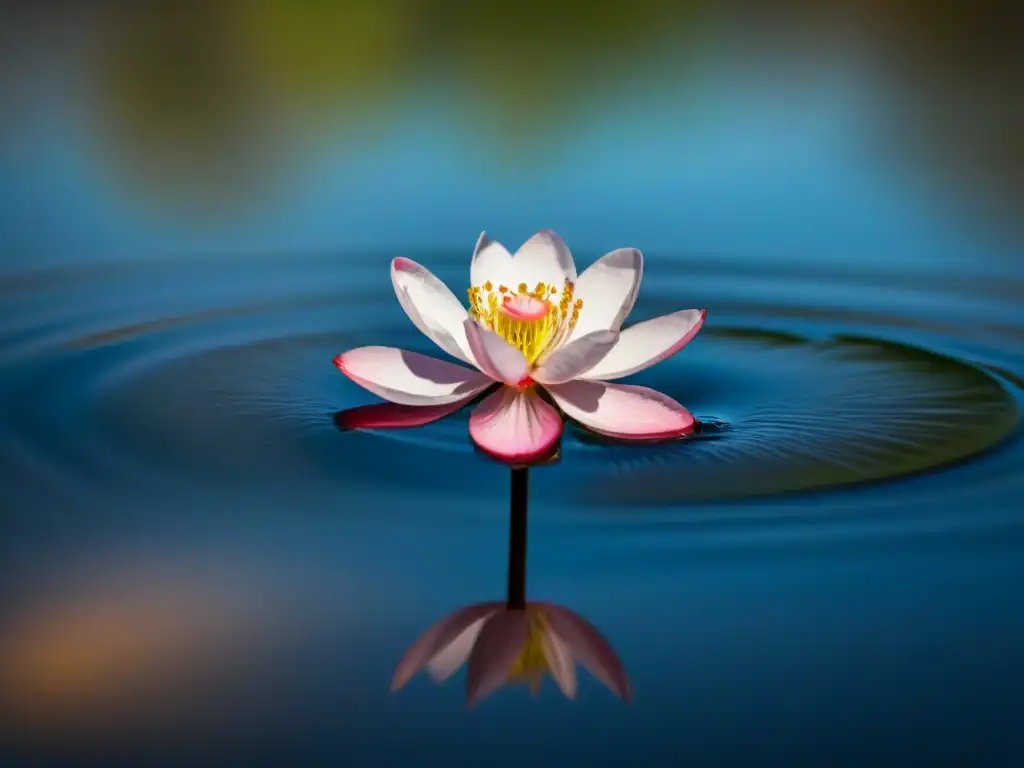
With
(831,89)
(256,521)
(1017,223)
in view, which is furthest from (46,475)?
(831,89)

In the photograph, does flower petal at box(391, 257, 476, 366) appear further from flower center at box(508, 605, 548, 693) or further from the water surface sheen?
flower center at box(508, 605, 548, 693)

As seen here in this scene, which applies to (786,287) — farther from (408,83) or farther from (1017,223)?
(408,83)

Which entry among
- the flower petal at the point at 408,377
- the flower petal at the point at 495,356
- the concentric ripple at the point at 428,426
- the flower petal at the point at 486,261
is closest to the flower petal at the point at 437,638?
the concentric ripple at the point at 428,426

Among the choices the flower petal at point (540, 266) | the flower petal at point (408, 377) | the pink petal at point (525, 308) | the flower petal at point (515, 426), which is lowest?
the flower petal at point (515, 426)

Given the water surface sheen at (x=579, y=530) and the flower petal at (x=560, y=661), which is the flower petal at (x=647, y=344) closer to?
the water surface sheen at (x=579, y=530)

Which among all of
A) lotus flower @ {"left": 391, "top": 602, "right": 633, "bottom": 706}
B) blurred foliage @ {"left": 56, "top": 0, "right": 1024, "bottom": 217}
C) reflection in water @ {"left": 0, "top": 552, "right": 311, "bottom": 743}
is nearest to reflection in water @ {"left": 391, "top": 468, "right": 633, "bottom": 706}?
lotus flower @ {"left": 391, "top": 602, "right": 633, "bottom": 706}

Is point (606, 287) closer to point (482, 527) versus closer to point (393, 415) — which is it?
point (393, 415)
